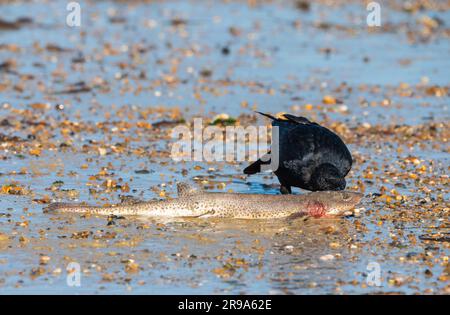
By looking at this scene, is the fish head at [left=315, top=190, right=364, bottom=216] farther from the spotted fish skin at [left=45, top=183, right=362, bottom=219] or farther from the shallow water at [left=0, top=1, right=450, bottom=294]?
the shallow water at [left=0, top=1, right=450, bottom=294]

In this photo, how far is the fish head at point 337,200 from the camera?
26.5 feet

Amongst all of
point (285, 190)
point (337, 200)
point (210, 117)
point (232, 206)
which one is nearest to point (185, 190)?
point (232, 206)

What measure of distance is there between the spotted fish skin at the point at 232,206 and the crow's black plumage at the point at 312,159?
168mm

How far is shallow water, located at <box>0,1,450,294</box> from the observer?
6.88m

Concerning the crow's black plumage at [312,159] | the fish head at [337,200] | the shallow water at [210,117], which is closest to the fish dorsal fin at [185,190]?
the shallow water at [210,117]

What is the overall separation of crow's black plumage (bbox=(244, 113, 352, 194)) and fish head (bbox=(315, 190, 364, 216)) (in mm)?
150

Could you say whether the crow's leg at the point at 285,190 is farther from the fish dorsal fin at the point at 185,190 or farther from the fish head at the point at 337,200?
the fish dorsal fin at the point at 185,190

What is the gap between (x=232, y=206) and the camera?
8117 millimetres

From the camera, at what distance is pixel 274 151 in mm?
8656

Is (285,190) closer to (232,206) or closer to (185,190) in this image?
(232,206)

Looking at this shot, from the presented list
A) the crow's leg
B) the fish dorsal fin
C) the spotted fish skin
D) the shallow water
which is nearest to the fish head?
the spotted fish skin

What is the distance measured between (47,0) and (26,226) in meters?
17.3

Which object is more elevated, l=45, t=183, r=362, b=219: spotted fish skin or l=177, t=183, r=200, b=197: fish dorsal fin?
l=177, t=183, r=200, b=197: fish dorsal fin

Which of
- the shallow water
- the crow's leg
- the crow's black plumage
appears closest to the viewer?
the shallow water
